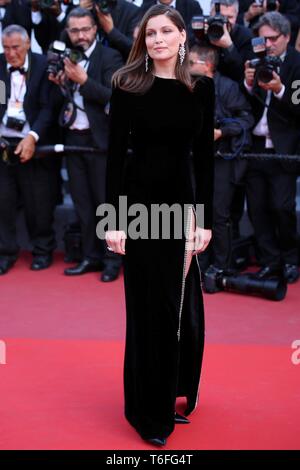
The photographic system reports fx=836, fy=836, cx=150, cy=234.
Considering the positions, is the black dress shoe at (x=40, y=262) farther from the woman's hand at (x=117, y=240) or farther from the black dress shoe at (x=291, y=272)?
the woman's hand at (x=117, y=240)

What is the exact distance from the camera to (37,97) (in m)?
5.95

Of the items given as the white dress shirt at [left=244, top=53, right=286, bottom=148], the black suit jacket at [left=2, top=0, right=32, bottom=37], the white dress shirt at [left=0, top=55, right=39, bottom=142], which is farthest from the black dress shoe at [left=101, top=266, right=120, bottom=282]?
the black suit jacket at [left=2, top=0, right=32, bottom=37]

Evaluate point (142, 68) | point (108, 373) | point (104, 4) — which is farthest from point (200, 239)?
point (104, 4)

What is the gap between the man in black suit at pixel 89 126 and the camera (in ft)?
18.4

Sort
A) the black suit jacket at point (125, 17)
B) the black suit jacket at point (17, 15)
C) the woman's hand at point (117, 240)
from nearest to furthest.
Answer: the woman's hand at point (117, 240) → the black suit jacket at point (125, 17) → the black suit jacket at point (17, 15)

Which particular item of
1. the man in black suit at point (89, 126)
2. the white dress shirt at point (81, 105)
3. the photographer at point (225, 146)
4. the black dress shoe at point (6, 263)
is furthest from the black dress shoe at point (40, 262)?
the photographer at point (225, 146)

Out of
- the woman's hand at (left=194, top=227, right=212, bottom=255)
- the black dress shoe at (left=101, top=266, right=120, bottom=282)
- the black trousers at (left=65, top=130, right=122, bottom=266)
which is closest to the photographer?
the woman's hand at (left=194, top=227, right=212, bottom=255)

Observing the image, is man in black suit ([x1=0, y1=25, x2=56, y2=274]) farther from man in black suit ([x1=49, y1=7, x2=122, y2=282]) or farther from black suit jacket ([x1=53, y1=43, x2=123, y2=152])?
black suit jacket ([x1=53, y1=43, x2=123, y2=152])

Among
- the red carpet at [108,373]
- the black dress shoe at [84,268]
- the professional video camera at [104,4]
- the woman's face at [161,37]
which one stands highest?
the woman's face at [161,37]

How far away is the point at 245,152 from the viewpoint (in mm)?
5605

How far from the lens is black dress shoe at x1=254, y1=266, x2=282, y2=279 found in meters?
5.50

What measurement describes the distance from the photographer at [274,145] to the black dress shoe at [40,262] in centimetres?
153

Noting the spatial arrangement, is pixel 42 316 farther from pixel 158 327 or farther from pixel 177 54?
pixel 177 54

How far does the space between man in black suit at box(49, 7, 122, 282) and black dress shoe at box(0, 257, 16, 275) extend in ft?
1.52
